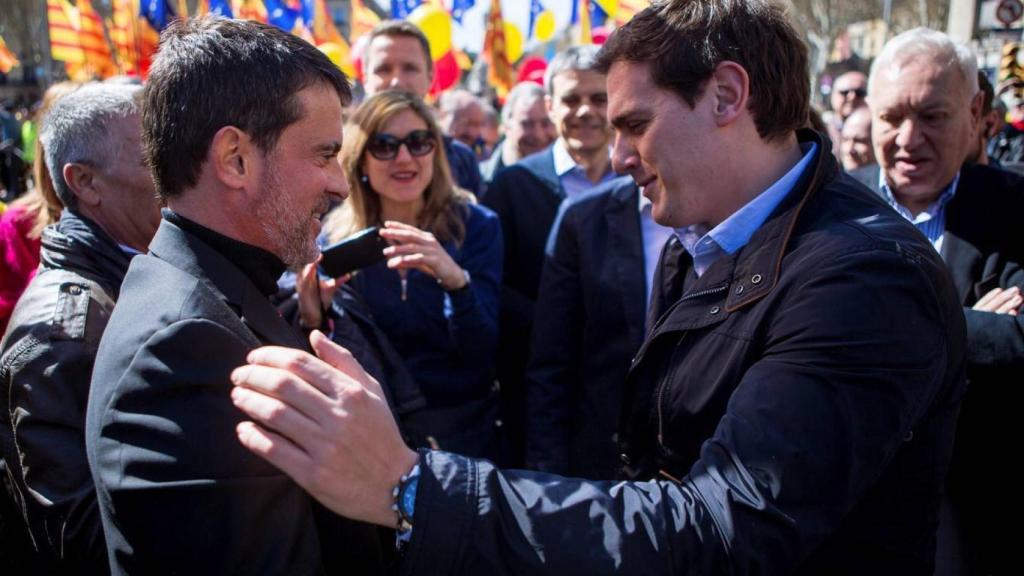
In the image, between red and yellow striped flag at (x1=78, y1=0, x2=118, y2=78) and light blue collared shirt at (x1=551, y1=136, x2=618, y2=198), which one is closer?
light blue collared shirt at (x1=551, y1=136, x2=618, y2=198)

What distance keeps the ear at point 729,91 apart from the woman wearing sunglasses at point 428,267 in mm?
1434

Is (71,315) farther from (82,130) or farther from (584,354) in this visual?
(584,354)

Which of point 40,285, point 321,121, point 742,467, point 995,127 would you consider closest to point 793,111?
point 742,467

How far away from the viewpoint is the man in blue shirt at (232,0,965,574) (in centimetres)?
126

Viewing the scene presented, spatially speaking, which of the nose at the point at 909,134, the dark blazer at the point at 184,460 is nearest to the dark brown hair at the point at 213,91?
the dark blazer at the point at 184,460

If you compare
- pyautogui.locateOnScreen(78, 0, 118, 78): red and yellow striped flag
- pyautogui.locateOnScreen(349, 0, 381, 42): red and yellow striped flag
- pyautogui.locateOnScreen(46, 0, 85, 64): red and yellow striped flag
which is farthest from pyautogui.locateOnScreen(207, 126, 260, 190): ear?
pyautogui.locateOnScreen(46, 0, 85, 64): red and yellow striped flag

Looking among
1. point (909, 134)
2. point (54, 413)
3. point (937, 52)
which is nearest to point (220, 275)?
point (54, 413)

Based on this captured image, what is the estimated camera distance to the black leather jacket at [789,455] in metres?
1.29

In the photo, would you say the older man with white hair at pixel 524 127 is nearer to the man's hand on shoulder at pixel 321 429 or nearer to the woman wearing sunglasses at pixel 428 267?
the woman wearing sunglasses at pixel 428 267

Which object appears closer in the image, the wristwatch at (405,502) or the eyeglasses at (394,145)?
the wristwatch at (405,502)

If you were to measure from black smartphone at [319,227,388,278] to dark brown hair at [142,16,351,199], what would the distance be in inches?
47.9

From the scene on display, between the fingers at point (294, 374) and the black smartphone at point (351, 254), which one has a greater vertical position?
the fingers at point (294, 374)

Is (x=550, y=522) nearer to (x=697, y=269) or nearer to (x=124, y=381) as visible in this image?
(x=124, y=381)

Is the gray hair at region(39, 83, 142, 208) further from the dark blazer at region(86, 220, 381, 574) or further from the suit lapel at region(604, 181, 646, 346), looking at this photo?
the suit lapel at region(604, 181, 646, 346)
